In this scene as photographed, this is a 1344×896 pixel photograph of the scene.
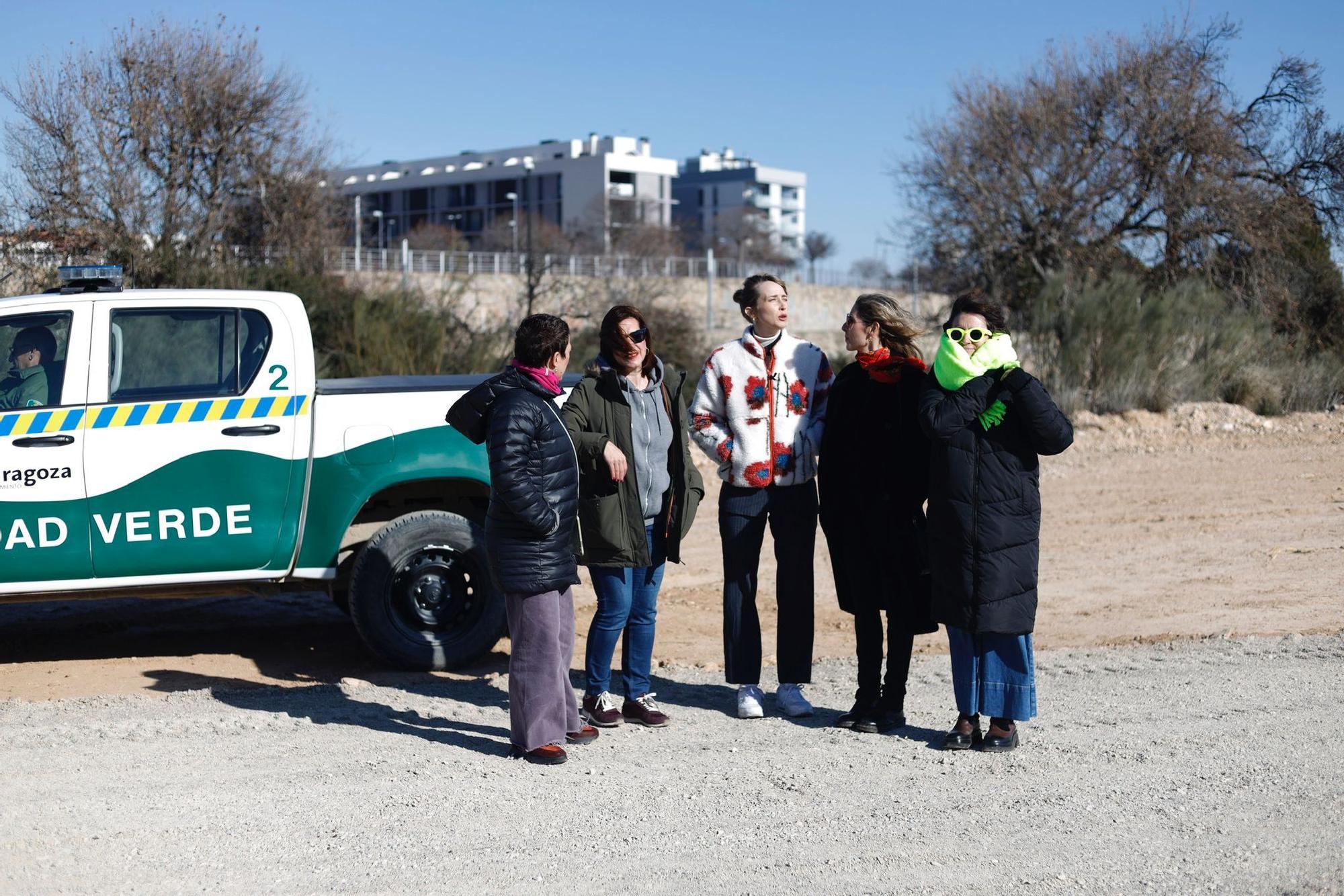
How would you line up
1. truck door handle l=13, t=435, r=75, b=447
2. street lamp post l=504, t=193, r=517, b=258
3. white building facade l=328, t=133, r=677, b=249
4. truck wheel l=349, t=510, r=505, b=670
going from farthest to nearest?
white building facade l=328, t=133, r=677, b=249, street lamp post l=504, t=193, r=517, b=258, truck wheel l=349, t=510, r=505, b=670, truck door handle l=13, t=435, r=75, b=447

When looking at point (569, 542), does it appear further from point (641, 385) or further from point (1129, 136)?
point (1129, 136)

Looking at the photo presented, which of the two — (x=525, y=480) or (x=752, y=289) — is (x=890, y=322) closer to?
(x=752, y=289)

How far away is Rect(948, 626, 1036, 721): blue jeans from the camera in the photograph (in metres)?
5.51

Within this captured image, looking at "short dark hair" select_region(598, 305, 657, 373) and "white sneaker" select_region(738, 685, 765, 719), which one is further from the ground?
"short dark hair" select_region(598, 305, 657, 373)

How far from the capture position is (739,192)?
12912 centimetres

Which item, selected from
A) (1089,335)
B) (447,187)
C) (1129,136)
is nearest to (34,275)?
(1089,335)

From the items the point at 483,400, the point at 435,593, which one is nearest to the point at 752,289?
the point at 483,400

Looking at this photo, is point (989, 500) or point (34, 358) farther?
point (34, 358)

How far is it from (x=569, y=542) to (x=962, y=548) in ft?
5.16

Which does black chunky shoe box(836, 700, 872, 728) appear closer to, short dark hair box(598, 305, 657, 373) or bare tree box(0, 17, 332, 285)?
short dark hair box(598, 305, 657, 373)

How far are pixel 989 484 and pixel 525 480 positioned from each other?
1820 mm

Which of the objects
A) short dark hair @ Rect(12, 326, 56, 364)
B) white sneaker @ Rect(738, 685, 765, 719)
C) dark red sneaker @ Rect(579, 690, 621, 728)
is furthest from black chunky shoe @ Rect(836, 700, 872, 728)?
short dark hair @ Rect(12, 326, 56, 364)

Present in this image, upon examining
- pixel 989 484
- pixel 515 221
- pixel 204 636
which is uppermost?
pixel 515 221

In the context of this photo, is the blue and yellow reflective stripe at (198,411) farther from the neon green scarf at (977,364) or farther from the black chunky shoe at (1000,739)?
the black chunky shoe at (1000,739)
